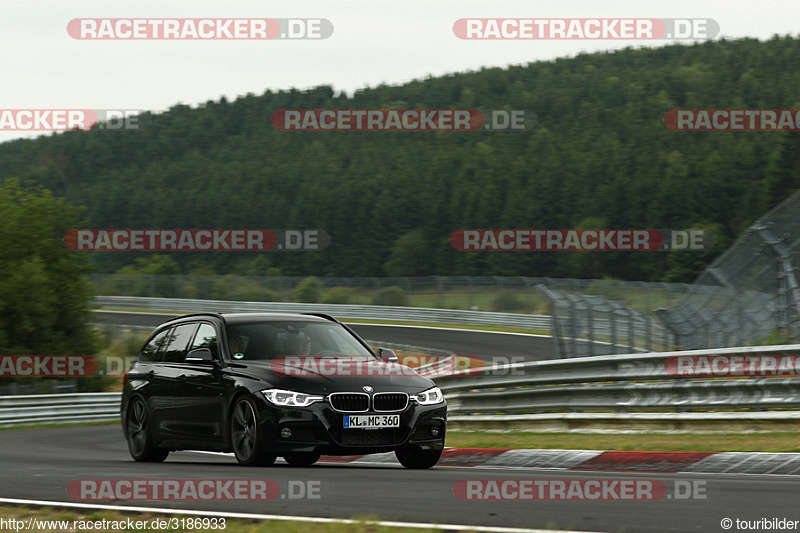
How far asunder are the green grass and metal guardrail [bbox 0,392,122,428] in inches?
583

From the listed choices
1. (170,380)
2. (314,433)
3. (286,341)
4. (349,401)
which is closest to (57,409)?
(170,380)

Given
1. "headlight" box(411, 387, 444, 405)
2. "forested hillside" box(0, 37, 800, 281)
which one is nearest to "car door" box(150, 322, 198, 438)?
"headlight" box(411, 387, 444, 405)

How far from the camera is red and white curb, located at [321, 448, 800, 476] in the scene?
29.3 ft

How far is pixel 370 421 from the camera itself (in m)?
9.12

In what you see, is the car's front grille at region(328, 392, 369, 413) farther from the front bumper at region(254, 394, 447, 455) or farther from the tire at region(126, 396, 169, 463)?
the tire at region(126, 396, 169, 463)

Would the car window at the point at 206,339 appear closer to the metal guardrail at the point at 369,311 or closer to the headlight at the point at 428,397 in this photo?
the headlight at the point at 428,397

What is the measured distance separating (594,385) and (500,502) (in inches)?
278

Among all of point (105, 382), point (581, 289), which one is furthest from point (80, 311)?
point (581, 289)

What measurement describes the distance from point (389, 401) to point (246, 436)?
1317mm

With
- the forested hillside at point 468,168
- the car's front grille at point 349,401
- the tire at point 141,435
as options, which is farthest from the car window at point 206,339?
the forested hillside at point 468,168

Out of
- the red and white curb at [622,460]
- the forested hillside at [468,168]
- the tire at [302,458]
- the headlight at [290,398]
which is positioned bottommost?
the red and white curb at [622,460]

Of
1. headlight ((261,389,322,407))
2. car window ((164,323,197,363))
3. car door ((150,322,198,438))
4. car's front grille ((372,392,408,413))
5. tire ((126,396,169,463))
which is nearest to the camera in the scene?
headlight ((261,389,322,407))

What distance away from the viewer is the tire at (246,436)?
30.1ft

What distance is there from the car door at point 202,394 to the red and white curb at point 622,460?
6.58ft
